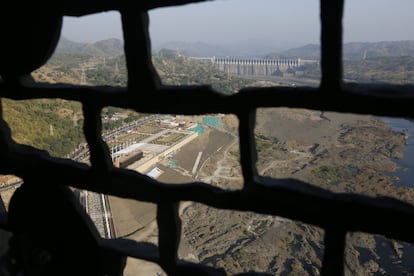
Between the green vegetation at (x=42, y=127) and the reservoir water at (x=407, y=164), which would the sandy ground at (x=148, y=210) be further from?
the reservoir water at (x=407, y=164)

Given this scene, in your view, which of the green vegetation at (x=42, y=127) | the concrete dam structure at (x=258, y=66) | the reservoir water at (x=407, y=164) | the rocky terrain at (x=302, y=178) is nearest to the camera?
the rocky terrain at (x=302, y=178)

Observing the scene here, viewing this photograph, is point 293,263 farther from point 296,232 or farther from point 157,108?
point 157,108

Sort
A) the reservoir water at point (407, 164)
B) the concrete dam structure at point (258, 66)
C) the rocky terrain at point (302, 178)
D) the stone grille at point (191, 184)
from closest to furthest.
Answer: the stone grille at point (191, 184), the rocky terrain at point (302, 178), the reservoir water at point (407, 164), the concrete dam structure at point (258, 66)

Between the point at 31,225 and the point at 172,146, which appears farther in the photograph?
the point at 172,146

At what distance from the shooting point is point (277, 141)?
37062 mm

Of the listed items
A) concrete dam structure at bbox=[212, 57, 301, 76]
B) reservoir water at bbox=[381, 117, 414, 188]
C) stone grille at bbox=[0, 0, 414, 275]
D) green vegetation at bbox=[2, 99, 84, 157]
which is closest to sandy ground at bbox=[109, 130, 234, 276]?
green vegetation at bbox=[2, 99, 84, 157]

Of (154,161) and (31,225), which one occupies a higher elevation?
(31,225)

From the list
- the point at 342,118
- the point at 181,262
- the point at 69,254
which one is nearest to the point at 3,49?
the point at 69,254

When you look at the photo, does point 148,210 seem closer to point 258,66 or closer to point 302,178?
point 302,178

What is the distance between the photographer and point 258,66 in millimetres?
95312

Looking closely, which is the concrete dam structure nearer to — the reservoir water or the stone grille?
the reservoir water

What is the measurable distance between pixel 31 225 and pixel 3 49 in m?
0.89

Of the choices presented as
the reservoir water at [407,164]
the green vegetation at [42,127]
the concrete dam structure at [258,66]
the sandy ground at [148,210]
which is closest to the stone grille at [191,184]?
the sandy ground at [148,210]

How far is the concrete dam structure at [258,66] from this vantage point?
90.6 meters
